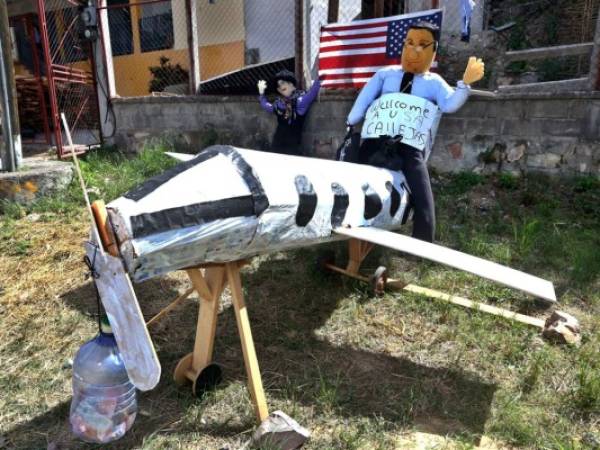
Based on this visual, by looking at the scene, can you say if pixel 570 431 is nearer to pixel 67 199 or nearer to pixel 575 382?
pixel 575 382

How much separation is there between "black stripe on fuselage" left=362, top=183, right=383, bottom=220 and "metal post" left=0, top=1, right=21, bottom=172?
13.8 feet

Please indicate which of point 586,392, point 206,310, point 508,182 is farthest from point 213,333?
point 508,182

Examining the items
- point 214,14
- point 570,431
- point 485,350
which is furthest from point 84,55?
point 570,431

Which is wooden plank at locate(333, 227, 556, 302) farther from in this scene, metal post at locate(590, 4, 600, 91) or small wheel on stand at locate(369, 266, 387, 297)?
metal post at locate(590, 4, 600, 91)

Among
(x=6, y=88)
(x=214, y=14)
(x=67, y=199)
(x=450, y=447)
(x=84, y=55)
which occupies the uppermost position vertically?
(x=214, y=14)

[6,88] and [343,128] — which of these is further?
[343,128]

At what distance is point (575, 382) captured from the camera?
271 centimetres

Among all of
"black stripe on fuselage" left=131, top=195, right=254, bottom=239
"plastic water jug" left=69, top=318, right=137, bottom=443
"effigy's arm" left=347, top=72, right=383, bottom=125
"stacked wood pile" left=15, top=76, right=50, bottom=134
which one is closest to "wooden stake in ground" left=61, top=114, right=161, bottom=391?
"black stripe on fuselage" left=131, top=195, right=254, bottom=239

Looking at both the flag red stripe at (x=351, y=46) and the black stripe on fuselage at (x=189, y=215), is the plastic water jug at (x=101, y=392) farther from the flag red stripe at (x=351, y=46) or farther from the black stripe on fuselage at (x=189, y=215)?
the flag red stripe at (x=351, y=46)

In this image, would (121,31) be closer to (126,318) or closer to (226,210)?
(226,210)

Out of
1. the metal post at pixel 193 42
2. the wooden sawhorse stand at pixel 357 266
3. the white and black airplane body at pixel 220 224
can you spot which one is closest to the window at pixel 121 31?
the metal post at pixel 193 42

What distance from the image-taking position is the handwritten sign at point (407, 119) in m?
3.63

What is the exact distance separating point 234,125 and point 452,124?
2.67 metres

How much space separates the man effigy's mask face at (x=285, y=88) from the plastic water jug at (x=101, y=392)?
385 centimetres
